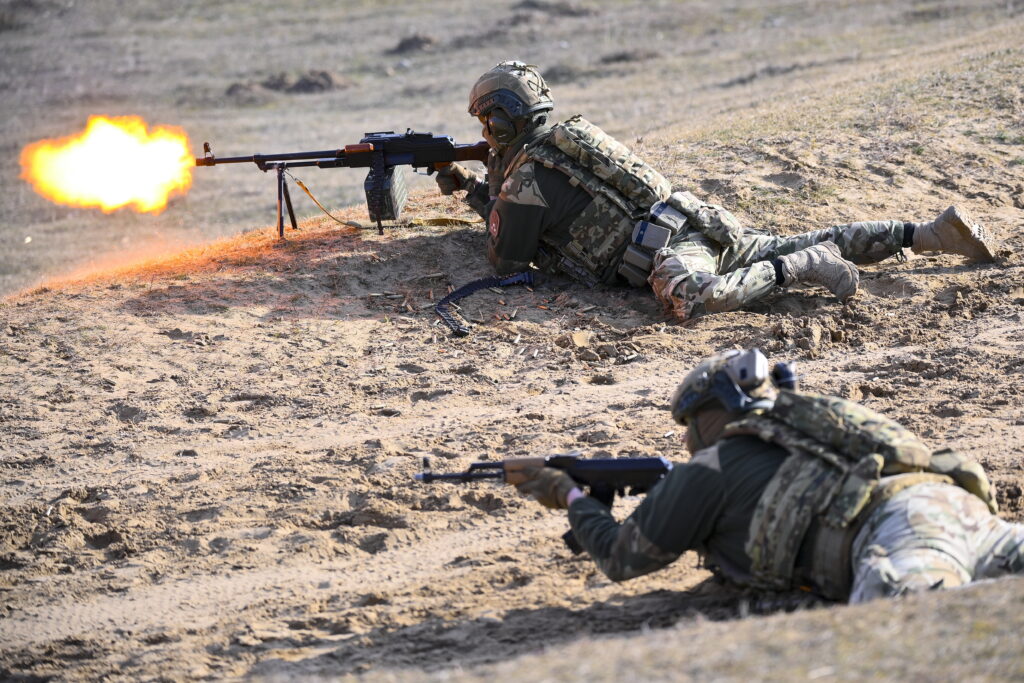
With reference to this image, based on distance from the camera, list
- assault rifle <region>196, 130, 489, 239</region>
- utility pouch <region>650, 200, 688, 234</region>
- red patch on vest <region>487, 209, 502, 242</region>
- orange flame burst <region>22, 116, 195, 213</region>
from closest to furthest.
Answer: utility pouch <region>650, 200, 688, 234</region>, red patch on vest <region>487, 209, 502, 242</region>, assault rifle <region>196, 130, 489, 239</region>, orange flame burst <region>22, 116, 195, 213</region>

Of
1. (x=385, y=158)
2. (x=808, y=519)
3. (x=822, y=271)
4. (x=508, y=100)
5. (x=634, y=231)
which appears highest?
(x=508, y=100)

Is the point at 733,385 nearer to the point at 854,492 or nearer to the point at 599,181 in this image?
the point at 854,492

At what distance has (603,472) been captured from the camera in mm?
5219

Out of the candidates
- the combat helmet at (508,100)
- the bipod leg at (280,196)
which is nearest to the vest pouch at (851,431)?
the combat helmet at (508,100)

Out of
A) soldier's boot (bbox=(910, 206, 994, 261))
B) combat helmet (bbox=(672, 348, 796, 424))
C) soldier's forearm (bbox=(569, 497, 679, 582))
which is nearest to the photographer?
soldier's forearm (bbox=(569, 497, 679, 582))

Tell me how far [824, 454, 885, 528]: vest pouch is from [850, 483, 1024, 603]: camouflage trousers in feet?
0.37

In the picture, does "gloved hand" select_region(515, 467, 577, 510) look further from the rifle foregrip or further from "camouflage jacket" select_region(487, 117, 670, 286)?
"camouflage jacket" select_region(487, 117, 670, 286)

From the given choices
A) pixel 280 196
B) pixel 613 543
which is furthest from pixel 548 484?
pixel 280 196

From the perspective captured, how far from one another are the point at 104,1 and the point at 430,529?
31.6 metres

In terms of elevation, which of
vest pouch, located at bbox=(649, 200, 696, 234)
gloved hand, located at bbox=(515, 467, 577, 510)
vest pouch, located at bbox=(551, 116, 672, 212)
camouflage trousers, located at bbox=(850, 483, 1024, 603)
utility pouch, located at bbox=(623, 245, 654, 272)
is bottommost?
camouflage trousers, located at bbox=(850, 483, 1024, 603)

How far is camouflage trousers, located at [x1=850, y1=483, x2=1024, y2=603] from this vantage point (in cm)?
427

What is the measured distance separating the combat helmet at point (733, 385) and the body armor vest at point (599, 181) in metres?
3.56

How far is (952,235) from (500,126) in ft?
11.0

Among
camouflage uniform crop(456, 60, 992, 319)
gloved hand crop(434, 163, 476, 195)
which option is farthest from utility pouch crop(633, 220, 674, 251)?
gloved hand crop(434, 163, 476, 195)
